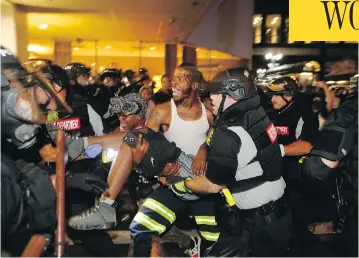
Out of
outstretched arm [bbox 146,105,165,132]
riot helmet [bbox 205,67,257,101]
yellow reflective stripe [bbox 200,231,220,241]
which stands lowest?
yellow reflective stripe [bbox 200,231,220,241]

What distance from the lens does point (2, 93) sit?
2.76 m

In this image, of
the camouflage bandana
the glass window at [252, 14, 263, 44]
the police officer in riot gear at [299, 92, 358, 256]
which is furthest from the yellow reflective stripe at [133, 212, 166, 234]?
the glass window at [252, 14, 263, 44]

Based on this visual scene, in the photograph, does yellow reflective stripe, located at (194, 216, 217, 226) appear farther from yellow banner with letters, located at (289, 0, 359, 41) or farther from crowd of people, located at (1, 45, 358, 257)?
yellow banner with letters, located at (289, 0, 359, 41)

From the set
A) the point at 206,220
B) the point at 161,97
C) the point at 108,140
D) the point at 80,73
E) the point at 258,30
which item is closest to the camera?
the point at 206,220

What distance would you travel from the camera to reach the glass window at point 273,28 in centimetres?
2031

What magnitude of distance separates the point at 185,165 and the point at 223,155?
3.45ft

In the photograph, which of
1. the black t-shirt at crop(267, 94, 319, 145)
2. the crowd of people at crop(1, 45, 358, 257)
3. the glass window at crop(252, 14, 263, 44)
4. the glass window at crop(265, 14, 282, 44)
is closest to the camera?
the crowd of people at crop(1, 45, 358, 257)

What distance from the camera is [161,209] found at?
3.99 m

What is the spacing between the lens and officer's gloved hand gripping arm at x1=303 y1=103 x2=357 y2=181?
346cm

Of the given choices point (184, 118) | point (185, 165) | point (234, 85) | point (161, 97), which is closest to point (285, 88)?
point (184, 118)

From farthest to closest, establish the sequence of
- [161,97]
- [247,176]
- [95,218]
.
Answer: [161,97], [95,218], [247,176]

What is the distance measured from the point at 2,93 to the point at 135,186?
2.67 metres

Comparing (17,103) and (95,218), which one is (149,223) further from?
(17,103)

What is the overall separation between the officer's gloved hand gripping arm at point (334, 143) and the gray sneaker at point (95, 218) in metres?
1.55
